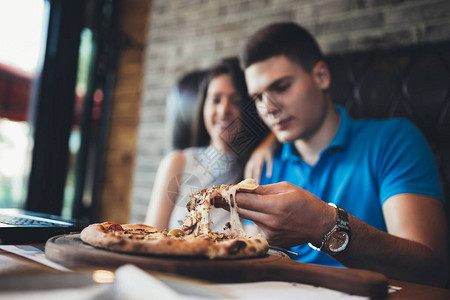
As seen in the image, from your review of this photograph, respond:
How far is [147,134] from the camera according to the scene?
3021 millimetres

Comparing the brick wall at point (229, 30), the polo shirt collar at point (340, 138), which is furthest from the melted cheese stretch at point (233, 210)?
the brick wall at point (229, 30)

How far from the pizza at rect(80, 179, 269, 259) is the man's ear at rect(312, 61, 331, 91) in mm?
1032

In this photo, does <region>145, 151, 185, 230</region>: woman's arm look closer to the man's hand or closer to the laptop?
the laptop

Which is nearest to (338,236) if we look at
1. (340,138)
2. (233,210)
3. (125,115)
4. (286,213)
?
(286,213)

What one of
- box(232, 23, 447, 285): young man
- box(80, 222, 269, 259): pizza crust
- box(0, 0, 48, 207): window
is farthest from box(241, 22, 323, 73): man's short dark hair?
box(0, 0, 48, 207): window

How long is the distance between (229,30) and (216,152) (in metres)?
1.80

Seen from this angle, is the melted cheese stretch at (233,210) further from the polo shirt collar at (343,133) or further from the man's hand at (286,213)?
the polo shirt collar at (343,133)

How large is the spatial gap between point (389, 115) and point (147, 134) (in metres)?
1.90

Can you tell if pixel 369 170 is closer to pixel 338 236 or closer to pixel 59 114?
pixel 338 236

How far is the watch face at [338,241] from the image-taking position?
98 centimetres

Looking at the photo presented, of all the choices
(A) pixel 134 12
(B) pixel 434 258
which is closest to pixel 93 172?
(A) pixel 134 12

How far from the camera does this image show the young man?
3.11 ft

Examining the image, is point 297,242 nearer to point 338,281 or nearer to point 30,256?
point 338,281

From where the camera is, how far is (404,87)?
65.9 inches
